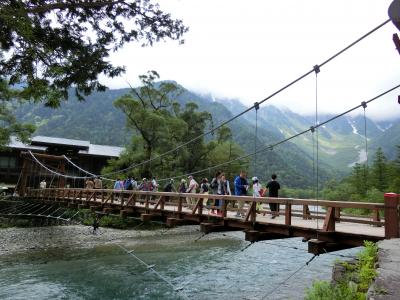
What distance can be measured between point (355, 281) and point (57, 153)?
118ft

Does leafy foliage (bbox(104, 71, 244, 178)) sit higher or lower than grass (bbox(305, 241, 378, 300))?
higher

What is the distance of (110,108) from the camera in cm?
11700

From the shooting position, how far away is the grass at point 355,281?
4.28 m

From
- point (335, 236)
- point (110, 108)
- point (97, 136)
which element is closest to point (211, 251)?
point (335, 236)

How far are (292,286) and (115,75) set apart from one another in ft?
27.0

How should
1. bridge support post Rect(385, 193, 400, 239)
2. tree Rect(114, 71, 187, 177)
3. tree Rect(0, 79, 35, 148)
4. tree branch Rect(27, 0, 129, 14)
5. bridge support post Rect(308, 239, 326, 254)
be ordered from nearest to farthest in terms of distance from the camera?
bridge support post Rect(385, 193, 400, 239), tree branch Rect(27, 0, 129, 14), bridge support post Rect(308, 239, 326, 254), tree Rect(0, 79, 35, 148), tree Rect(114, 71, 187, 177)

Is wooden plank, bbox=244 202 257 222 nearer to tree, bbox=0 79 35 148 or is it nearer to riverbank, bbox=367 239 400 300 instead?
riverbank, bbox=367 239 400 300

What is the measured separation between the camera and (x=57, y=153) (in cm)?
3734

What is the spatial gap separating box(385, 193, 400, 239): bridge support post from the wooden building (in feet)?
101

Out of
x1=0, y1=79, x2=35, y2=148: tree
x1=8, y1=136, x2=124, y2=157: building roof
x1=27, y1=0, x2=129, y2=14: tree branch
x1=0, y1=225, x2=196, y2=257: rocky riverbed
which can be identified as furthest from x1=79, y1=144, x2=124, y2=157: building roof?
x1=27, y1=0, x2=129, y2=14: tree branch

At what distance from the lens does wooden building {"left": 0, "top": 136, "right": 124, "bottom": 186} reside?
113 ft

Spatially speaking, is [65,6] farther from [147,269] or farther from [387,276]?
[147,269]

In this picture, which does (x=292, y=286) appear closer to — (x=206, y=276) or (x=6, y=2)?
(x=206, y=276)

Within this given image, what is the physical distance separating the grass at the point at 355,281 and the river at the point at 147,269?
13.3ft
